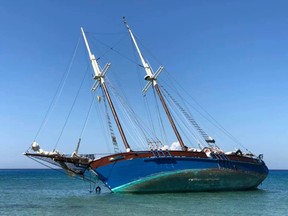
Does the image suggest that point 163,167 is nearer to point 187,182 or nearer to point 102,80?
point 187,182

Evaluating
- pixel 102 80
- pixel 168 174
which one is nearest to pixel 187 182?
pixel 168 174

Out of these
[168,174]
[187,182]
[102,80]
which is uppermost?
[102,80]

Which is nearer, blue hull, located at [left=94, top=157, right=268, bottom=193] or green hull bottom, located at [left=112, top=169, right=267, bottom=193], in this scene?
blue hull, located at [left=94, top=157, right=268, bottom=193]

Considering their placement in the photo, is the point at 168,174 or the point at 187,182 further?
the point at 187,182

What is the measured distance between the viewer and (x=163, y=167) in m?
37.2

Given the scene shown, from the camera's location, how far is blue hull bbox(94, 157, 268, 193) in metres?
37.3

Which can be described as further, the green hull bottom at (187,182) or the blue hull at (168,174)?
the green hull bottom at (187,182)

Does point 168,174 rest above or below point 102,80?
below

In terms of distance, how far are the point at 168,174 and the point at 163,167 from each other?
88 cm

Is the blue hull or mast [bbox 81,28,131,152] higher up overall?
mast [bbox 81,28,131,152]

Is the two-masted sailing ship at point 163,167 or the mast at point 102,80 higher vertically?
the mast at point 102,80

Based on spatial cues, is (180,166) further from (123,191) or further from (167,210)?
(167,210)

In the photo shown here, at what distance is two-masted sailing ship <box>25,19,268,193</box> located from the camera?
37312mm

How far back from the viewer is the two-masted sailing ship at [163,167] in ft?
122
